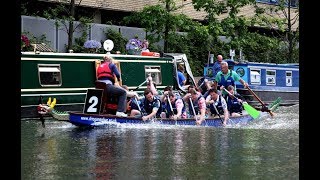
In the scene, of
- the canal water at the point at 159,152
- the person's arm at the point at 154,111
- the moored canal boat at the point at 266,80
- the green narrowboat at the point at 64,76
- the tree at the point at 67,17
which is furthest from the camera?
the moored canal boat at the point at 266,80

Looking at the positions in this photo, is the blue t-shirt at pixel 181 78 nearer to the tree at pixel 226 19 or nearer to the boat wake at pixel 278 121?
the boat wake at pixel 278 121

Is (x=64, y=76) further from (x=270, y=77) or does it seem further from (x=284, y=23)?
(x=284, y=23)

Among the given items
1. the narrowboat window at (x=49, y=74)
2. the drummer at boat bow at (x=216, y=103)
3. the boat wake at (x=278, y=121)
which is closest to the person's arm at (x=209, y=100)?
the drummer at boat bow at (x=216, y=103)

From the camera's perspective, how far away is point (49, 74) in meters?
24.5

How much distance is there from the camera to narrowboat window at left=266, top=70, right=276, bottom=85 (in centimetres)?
3362

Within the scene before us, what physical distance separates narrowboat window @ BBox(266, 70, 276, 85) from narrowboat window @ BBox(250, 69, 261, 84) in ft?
1.99

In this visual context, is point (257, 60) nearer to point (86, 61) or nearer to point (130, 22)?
point (130, 22)

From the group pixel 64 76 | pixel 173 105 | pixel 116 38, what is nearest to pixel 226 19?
pixel 116 38

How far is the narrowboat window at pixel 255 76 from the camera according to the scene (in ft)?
107

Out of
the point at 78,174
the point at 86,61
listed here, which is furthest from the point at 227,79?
the point at 78,174

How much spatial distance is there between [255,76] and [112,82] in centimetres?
1314

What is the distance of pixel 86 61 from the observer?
25.4m

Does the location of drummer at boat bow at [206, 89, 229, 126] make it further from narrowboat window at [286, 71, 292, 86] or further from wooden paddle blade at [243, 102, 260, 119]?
narrowboat window at [286, 71, 292, 86]

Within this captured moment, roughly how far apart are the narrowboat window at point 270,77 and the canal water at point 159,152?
11.3 m
